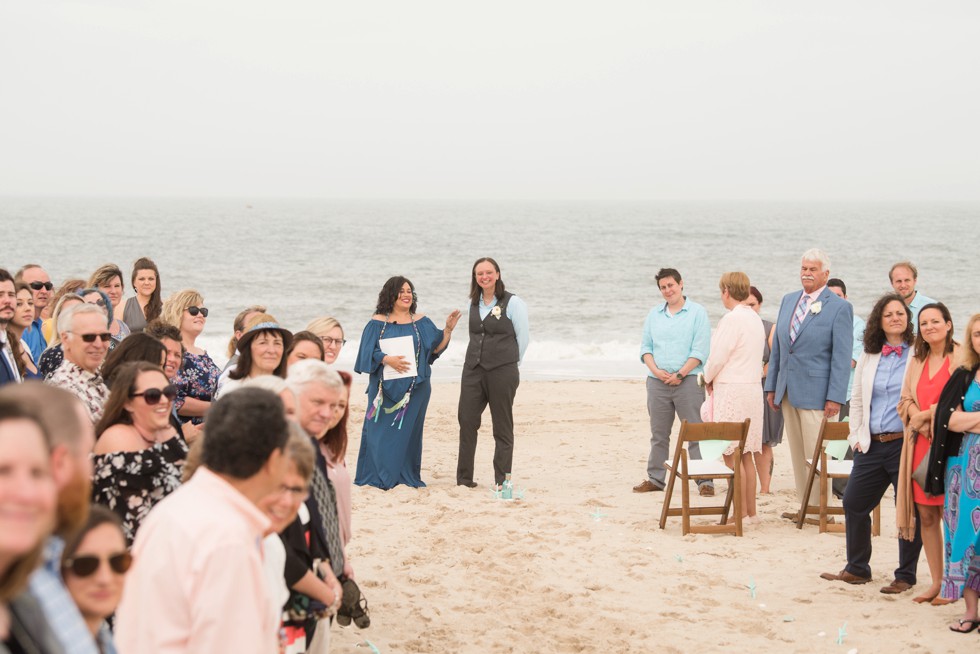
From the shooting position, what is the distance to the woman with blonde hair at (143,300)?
7961 mm

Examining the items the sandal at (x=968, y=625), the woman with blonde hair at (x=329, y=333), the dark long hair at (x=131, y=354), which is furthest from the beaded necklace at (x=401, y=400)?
the sandal at (x=968, y=625)

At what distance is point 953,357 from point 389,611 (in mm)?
3515

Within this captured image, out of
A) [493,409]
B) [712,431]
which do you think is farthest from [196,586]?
[493,409]

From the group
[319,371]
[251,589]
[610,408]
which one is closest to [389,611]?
[319,371]

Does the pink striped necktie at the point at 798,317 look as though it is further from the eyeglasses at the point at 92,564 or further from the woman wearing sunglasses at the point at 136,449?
the eyeglasses at the point at 92,564

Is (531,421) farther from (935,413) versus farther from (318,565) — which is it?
(318,565)

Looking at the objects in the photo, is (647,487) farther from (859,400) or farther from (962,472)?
(962,472)

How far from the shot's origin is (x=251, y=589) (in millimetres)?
2295

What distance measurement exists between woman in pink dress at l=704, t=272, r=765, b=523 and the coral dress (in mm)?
2130

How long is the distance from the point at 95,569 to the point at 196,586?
0.72 feet

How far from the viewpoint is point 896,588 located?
6043 millimetres

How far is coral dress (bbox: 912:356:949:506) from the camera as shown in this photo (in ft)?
18.7

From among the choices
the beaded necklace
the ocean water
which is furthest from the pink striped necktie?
the ocean water

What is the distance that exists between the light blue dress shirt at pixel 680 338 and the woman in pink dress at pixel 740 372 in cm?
62
